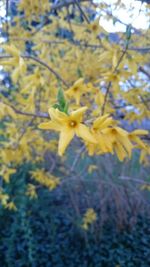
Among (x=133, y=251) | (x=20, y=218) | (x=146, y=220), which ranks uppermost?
(x=20, y=218)

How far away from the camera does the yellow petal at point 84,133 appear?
2.75ft

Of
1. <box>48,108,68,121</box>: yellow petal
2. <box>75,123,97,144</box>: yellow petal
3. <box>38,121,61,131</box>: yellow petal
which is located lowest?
<box>75,123,97,144</box>: yellow petal

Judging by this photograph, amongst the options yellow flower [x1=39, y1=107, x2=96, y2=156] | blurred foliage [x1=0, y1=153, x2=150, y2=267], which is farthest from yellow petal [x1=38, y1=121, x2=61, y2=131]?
blurred foliage [x1=0, y1=153, x2=150, y2=267]

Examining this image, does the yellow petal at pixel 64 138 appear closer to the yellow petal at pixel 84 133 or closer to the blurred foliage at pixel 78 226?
the yellow petal at pixel 84 133

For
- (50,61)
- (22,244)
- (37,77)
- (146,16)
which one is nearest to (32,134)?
(50,61)

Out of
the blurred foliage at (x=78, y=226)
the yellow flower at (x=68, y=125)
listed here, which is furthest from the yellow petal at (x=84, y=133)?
the blurred foliage at (x=78, y=226)

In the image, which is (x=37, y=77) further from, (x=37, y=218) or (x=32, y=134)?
(x=37, y=218)

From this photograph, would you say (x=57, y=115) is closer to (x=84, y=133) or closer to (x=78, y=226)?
(x=84, y=133)

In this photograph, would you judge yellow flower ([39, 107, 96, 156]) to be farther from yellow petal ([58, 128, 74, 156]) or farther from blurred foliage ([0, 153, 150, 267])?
blurred foliage ([0, 153, 150, 267])

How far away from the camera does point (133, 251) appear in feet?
9.89

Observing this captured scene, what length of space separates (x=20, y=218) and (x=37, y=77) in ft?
6.18

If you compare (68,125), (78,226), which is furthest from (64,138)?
(78,226)

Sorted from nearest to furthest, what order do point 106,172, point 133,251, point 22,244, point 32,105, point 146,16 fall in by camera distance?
point 32,105
point 146,16
point 133,251
point 22,244
point 106,172

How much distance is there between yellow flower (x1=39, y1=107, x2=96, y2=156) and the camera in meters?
0.84
